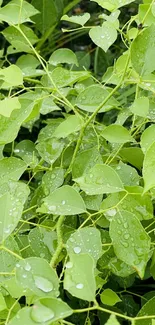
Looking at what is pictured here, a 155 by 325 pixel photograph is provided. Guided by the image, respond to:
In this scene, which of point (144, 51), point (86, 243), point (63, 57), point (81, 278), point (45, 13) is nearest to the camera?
point (81, 278)

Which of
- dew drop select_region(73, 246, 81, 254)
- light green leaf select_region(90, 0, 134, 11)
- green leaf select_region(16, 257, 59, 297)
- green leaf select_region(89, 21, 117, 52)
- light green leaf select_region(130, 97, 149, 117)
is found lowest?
dew drop select_region(73, 246, 81, 254)

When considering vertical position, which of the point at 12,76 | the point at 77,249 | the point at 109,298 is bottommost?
the point at 109,298

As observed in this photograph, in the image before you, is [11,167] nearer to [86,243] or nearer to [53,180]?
[53,180]

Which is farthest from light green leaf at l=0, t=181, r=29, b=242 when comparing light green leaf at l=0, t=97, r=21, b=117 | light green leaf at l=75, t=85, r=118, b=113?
light green leaf at l=75, t=85, r=118, b=113

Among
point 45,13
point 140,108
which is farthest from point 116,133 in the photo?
point 45,13

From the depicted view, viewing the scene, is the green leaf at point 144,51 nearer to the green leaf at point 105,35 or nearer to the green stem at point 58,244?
the green leaf at point 105,35

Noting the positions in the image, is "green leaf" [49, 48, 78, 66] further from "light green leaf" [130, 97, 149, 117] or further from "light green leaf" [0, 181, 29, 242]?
"light green leaf" [0, 181, 29, 242]
